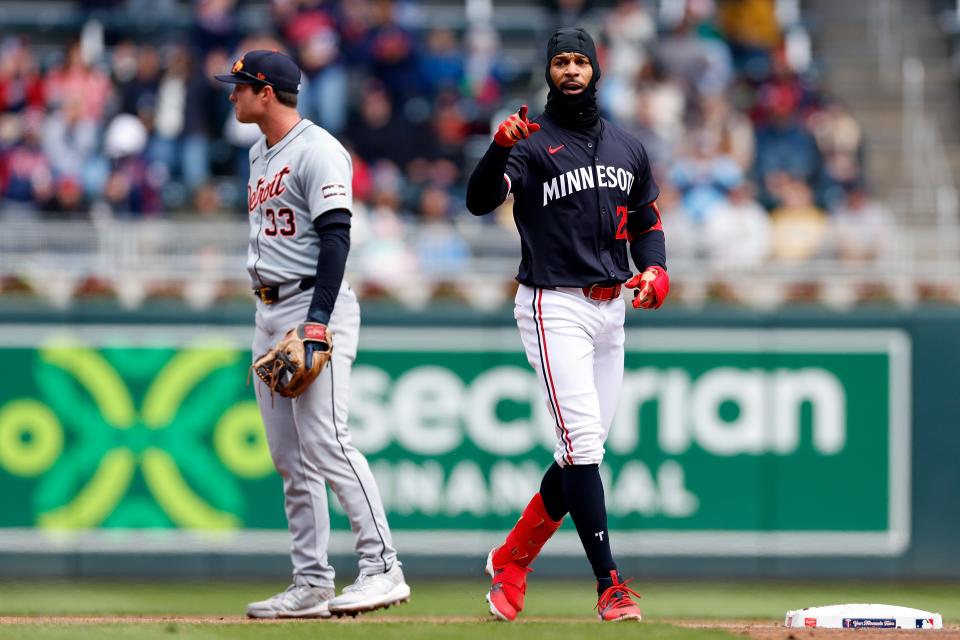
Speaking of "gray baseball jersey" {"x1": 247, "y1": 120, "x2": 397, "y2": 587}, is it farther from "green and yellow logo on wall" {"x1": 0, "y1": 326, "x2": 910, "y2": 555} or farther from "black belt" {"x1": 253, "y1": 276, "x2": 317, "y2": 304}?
"green and yellow logo on wall" {"x1": 0, "y1": 326, "x2": 910, "y2": 555}

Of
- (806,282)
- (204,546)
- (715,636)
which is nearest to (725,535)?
(806,282)

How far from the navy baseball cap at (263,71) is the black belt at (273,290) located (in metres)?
0.75

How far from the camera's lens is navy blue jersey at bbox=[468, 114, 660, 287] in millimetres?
6141

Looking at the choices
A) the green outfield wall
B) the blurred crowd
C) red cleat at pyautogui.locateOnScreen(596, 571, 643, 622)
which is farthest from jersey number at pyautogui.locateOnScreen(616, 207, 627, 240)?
the blurred crowd

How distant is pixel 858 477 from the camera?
941cm

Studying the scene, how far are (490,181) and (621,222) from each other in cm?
62

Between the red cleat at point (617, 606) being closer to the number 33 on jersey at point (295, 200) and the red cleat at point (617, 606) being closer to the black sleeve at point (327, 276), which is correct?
the black sleeve at point (327, 276)

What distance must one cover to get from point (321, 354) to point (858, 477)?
4395mm

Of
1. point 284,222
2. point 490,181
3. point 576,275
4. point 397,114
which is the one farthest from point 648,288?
point 397,114

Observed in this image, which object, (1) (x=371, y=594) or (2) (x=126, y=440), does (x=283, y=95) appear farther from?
(2) (x=126, y=440)

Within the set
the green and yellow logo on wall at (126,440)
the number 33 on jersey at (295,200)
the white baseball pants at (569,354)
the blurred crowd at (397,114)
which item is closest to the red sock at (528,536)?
the white baseball pants at (569,354)

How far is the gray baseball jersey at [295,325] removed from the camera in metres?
6.25

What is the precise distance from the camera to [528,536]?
6.40 meters

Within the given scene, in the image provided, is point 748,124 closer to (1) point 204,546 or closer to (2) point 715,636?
(1) point 204,546
